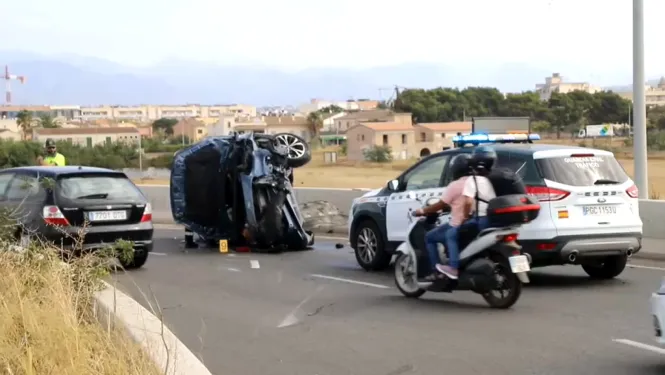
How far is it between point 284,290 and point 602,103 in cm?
7729

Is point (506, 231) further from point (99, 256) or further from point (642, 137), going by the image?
point (642, 137)

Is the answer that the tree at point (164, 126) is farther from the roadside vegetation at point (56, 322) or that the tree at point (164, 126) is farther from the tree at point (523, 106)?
the roadside vegetation at point (56, 322)

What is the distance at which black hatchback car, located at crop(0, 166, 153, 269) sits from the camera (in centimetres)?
1275

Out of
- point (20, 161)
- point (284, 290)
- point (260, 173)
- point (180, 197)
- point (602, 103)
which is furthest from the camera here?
point (602, 103)

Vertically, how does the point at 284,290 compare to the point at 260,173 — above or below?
below

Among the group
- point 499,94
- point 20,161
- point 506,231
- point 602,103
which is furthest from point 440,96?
point 506,231

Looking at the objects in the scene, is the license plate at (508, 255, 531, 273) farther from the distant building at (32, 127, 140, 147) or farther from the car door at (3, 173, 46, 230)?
the distant building at (32, 127, 140, 147)

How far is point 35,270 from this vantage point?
811 centimetres

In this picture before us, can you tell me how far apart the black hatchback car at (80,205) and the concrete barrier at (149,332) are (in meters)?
4.50

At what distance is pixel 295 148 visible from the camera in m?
16.7

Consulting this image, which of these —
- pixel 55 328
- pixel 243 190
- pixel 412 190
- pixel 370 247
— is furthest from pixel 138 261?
pixel 55 328

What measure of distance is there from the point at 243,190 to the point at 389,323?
7101 millimetres

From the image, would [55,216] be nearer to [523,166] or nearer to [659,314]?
[523,166]

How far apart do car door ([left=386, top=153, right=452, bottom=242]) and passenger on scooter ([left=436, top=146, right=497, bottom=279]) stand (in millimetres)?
2193
